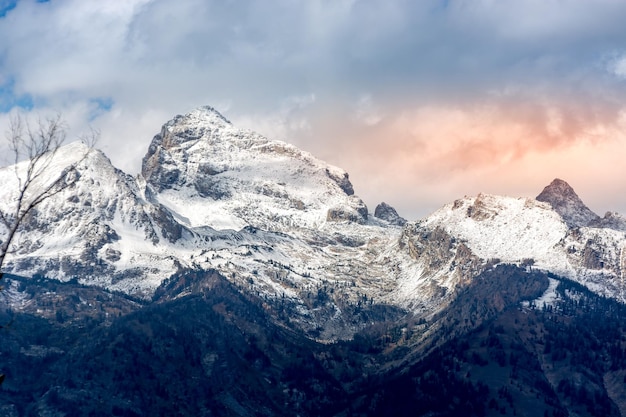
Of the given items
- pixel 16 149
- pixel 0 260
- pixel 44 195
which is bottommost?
pixel 0 260

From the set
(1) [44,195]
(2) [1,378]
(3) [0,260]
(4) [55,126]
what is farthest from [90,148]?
(2) [1,378]

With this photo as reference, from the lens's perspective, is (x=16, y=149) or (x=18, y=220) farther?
(x=16, y=149)

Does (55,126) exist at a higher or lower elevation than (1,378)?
higher

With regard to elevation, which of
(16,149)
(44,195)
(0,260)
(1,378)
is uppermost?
(16,149)

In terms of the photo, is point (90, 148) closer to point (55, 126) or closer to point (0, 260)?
point (55, 126)

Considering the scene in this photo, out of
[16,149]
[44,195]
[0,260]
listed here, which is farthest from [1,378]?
[16,149]

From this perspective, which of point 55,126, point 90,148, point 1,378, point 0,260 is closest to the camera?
point 1,378

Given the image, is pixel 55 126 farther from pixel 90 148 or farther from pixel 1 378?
pixel 1 378

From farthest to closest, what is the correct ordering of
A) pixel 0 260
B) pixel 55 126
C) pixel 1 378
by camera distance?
pixel 55 126 < pixel 0 260 < pixel 1 378

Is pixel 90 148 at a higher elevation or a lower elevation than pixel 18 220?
higher
